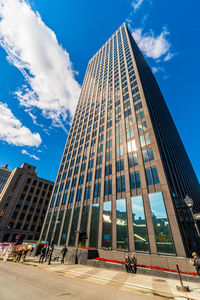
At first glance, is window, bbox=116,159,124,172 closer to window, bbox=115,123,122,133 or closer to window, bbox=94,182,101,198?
window, bbox=94,182,101,198

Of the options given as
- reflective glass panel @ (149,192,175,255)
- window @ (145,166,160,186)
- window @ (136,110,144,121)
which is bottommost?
reflective glass panel @ (149,192,175,255)

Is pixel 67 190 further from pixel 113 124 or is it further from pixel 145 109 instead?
pixel 145 109

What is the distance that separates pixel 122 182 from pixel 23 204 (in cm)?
5489

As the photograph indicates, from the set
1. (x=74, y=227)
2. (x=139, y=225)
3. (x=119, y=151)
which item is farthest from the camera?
(x=119, y=151)

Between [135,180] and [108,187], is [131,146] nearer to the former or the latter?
[135,180]

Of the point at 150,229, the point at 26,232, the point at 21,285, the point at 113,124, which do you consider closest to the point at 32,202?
the point at 26,232

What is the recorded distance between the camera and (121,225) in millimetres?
21594

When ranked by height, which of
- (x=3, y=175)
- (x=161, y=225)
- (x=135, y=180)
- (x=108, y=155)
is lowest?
(x=161, y=225)

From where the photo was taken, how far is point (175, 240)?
16062 mm

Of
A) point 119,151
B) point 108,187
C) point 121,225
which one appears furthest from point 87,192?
point 119,151

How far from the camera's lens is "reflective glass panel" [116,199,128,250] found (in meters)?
20.2

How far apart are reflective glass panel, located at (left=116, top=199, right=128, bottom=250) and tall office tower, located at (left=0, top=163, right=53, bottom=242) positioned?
166 ft

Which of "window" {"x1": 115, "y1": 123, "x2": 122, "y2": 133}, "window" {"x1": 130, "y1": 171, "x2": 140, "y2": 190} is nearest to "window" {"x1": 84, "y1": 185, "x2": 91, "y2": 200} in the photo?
"window" {"x1": 130, "y1": 171, "x2": 140, "y2": 190}

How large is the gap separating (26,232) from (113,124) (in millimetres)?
57390
